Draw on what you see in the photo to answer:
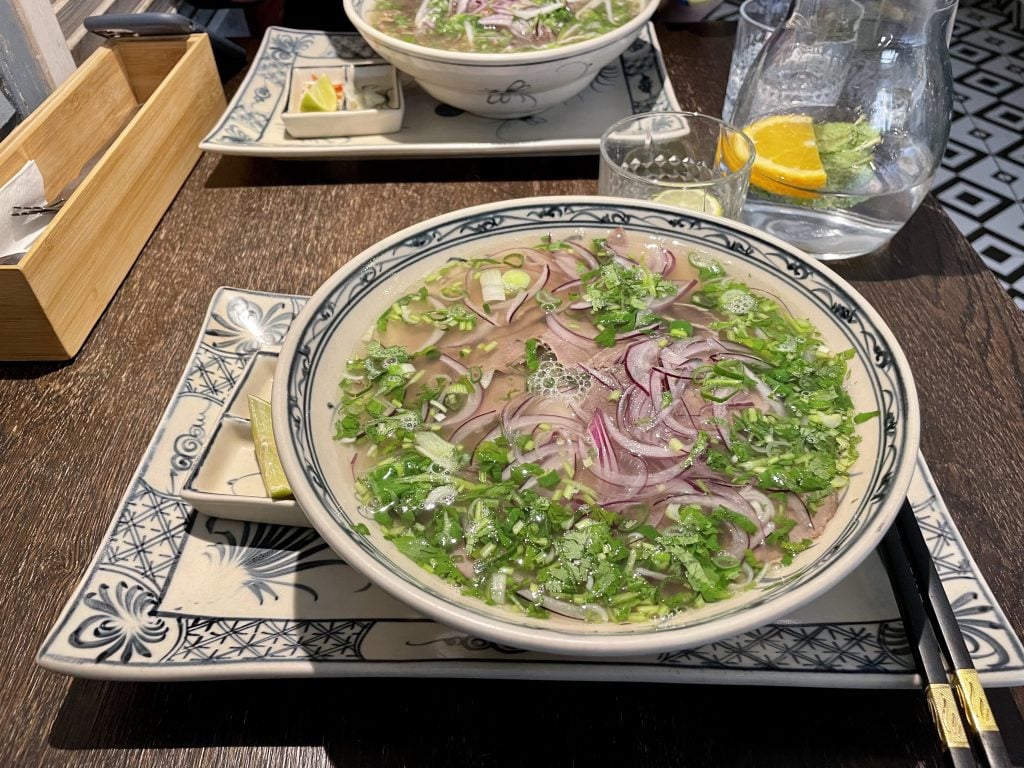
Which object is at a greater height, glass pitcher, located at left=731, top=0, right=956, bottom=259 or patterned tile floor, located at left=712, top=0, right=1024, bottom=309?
glass pitcher, located at left=731, top=0, right=956, bottom=259

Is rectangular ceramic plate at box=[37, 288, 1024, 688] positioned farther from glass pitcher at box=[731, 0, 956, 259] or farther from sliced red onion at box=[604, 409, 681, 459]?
glass pitcher at box=[731, 0, 956, 259]

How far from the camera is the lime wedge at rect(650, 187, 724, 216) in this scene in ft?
4.68

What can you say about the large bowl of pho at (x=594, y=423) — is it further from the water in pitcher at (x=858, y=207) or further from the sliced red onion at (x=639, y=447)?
the water in pitcher at (x=858, y=207)

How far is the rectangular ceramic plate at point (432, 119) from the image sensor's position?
186 centimetres

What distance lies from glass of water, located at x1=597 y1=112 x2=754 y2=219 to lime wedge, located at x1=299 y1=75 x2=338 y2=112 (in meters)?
0.78

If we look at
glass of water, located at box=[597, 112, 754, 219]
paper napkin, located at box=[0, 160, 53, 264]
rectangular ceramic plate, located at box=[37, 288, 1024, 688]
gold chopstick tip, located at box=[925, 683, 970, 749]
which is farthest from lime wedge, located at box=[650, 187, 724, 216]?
paper napkin, located at box=[0, 160, 53, 264]

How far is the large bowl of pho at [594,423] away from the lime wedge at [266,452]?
0.43 ft

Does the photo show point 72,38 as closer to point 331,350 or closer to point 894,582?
point 331,350

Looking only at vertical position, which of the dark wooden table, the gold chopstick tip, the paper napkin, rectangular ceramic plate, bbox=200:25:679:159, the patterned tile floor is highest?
the paper napkin

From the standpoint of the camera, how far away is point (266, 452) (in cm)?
112

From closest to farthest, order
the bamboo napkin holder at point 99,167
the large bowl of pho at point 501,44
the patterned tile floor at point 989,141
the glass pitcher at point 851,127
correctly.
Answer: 1. the bamboo napkin holder at point 99,167
2. the glass pitcher at point 851,127
3. the large bowl of pho at point 501,44
4. the patterned tile floor at point 989,141

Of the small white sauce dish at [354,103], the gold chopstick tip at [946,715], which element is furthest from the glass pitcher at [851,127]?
the gold chopstick tip at [946,715]

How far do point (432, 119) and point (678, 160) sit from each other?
0.70 m

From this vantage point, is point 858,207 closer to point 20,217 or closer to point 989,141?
point 20,217
